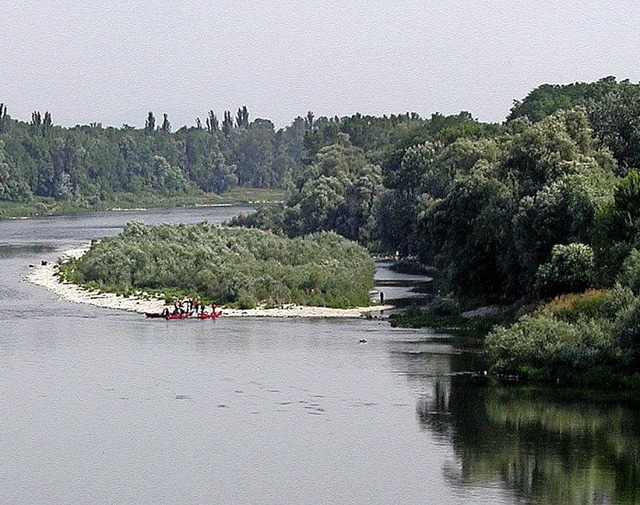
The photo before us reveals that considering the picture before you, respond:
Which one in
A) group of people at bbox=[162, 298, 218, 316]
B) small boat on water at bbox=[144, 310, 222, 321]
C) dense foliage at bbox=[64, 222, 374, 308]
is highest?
dense foliage at bbox=[64, 222, 374, 308]

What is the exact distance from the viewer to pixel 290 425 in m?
49.5

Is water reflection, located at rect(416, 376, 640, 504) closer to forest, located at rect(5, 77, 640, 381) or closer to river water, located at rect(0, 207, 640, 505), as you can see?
river water, located at rect(0, 207, 640, 505)

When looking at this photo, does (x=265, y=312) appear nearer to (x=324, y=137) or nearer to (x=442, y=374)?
(x=442, y=374)

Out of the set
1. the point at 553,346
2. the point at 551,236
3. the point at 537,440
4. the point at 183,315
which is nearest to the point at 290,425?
→ the point at 537,440

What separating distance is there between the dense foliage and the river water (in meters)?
14.3

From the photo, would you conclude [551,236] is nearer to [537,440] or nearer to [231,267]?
[537,440]

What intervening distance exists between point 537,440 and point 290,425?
9012mm

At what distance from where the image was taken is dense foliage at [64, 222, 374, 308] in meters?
87.8

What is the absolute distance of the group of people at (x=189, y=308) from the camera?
82062 millimetres

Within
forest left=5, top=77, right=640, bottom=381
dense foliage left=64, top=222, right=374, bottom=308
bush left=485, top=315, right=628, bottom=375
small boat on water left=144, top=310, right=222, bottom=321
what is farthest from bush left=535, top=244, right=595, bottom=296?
small boat on water left=144, top=310, right=222, bottom=321

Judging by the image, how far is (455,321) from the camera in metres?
76.2

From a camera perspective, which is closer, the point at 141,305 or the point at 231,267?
the point at 141,305

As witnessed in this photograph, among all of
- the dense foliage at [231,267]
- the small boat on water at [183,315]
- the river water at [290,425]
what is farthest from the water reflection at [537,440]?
the dense foliage at [231,267]

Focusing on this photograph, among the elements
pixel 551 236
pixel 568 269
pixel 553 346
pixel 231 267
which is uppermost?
pixel 551 236
